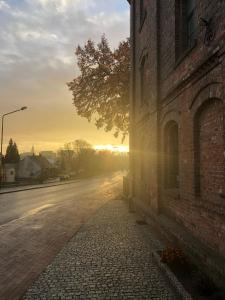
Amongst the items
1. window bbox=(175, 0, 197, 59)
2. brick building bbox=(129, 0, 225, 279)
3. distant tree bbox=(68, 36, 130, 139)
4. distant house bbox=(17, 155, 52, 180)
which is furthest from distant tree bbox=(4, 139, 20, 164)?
window bbox=(175, 0, 197, 59)

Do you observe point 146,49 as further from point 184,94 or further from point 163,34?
point 184,94

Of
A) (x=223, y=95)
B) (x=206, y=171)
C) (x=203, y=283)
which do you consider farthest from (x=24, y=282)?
(x=223, y=95)

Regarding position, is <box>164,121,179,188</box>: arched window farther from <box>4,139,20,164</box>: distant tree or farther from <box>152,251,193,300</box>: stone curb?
<box>4,139,20,164</box>: distant tree

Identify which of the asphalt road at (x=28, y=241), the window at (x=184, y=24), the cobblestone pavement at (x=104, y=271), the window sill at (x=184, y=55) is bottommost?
the asphalt road at (x=28, y=241)

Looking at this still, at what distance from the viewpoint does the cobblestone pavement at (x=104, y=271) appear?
5.68m

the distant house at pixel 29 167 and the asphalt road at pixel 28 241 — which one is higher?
the distant house at pixel 29 167

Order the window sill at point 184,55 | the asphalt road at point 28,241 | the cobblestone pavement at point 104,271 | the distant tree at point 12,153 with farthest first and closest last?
the distant tree at point 12,153
the window sill at point 184,55
the asphalt road at point 28,241
the cobblestone pavement at point 104,271

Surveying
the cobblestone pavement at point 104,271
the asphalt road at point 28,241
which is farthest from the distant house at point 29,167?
the cobblestone pavement at point 104,271

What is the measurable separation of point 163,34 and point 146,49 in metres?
2.96

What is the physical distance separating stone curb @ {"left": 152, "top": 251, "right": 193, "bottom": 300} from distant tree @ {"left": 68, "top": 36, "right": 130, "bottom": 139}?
723 inches

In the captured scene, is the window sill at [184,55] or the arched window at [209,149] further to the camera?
the window sill at [184,55]

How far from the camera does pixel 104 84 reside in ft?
82.4

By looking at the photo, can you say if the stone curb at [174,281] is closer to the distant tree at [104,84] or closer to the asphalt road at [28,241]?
the asphalt road at [28,241]

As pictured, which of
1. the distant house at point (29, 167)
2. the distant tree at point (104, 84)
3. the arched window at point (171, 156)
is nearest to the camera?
the arched window at point (171, 156)
